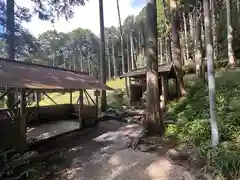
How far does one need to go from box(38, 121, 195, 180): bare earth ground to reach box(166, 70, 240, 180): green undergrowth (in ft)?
2.80

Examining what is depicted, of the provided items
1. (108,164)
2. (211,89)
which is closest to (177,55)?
(211,89)

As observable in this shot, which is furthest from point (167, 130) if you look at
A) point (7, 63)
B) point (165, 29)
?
point (165, 29)

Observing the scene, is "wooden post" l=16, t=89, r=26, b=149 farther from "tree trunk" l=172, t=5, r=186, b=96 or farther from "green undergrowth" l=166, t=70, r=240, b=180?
"tree trunk" l=172, t=5, r=186, b=96

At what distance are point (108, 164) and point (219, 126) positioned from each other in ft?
12.1

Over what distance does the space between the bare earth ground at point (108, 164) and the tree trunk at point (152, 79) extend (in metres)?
1.17

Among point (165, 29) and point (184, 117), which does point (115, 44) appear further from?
point (184, 117)

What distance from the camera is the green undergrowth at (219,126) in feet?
17.1

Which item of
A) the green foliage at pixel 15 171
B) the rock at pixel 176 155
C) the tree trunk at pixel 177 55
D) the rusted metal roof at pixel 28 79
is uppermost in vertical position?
the tree trunk at pixel 177 55

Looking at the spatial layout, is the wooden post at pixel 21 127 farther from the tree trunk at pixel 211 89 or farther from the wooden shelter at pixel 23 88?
the tree trunk at pixel 211 89

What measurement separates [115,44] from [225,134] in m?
43.6

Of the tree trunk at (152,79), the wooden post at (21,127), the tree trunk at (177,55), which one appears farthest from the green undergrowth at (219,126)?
the wooden post at (21,127)

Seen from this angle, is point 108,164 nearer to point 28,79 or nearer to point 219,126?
point 219,126

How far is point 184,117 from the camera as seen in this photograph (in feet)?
30.6

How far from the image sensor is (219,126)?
7.04 m
